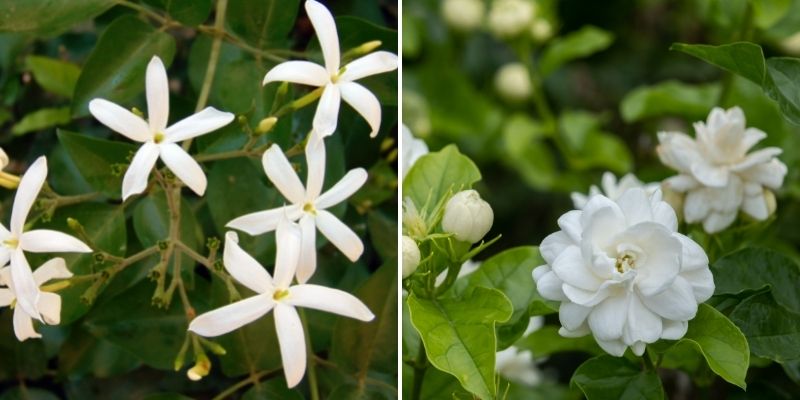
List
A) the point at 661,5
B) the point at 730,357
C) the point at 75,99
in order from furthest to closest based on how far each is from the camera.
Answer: the point at 661,5 → the point at 75,99 → the point at 730,357

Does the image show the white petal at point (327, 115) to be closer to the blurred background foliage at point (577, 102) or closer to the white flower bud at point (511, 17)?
the blurred background foliage at point (577, 102)

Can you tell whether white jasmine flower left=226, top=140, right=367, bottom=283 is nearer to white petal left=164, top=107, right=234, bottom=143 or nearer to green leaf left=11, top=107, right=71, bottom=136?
white petal left=164, top=107, right=234, bottom=143

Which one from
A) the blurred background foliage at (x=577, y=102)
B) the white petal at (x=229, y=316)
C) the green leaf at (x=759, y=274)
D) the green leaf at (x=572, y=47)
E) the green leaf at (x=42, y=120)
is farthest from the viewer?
the green leaf at (x=572, y=47)

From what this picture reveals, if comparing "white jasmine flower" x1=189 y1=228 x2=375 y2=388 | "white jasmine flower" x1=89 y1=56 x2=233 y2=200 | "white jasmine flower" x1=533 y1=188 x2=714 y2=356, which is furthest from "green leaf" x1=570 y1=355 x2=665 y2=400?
"white jasmine flower" x1=89 y1=56 x2=233 y2=200

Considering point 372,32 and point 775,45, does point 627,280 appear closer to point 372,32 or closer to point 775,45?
point 372,32

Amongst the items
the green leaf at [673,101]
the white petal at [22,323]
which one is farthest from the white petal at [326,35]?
the green leaf at [673,101]

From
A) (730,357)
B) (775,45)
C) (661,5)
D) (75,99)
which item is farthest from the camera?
(661,5)

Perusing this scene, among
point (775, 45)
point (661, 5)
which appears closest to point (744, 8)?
point (775, 45)
